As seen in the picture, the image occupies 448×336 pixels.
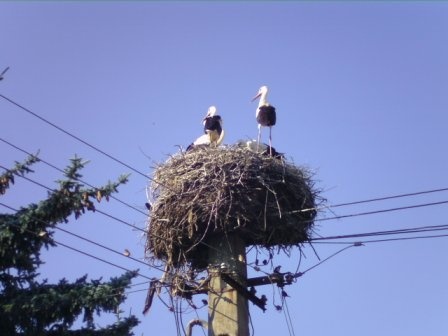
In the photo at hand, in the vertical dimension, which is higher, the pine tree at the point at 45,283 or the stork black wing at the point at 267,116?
the stork black wing at the point at 267,116

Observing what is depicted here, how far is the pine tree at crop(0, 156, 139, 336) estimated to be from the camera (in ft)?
24.2

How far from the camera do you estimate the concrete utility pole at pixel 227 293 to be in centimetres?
787

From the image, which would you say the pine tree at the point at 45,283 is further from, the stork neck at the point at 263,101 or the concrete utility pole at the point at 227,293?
the stork neck at the point at 263,101

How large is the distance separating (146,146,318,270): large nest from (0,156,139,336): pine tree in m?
1.37

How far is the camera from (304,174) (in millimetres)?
10070

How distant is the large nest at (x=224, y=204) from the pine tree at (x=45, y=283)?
1367 millimetres

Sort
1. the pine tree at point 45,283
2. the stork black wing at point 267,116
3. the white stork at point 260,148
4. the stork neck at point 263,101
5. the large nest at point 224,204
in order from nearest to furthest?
the pine tree at point 45,283 < the large nest at point 224,204 < the white stork at point 260,148 < the stork black wing at point 267,116 < the stork neck at point 263,101

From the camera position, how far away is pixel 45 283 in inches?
305

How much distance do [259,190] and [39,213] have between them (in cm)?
252

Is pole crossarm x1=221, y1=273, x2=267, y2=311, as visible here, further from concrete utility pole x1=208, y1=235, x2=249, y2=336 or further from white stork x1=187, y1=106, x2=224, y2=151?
white stork x1=187, y1=106, x2=224, y2=151

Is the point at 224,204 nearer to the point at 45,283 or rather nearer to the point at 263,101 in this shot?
the point at 45,283

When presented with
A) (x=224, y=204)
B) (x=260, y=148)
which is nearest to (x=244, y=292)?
(x=224, y=204)

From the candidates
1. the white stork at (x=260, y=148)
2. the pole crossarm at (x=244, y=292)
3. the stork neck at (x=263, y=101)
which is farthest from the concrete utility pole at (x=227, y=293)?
the stork neck at (x=263, y=101)

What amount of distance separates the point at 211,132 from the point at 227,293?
13.9ft
